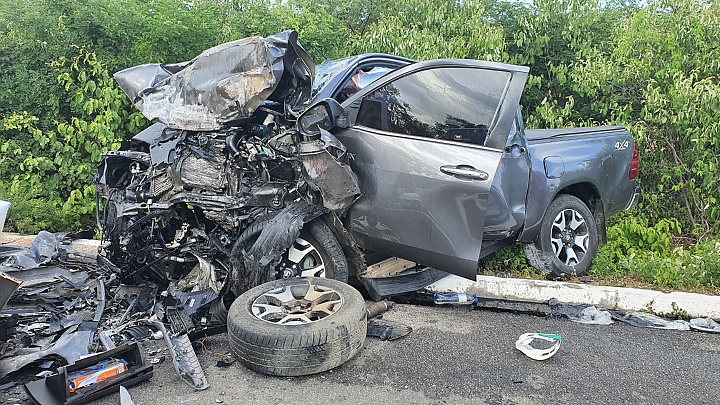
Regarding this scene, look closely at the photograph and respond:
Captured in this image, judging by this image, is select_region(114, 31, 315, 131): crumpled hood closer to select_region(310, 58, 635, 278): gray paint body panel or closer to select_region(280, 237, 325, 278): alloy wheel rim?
select_region(310, 58, 635, 278): gray paint body panel

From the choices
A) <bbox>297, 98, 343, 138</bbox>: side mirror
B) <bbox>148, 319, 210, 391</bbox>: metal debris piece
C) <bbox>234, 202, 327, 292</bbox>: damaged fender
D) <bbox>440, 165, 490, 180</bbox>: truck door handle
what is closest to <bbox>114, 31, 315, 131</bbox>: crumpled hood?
<bbox>297, 98, 343, 138</bbox>: side mirror

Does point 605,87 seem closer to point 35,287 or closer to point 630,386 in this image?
point 630,386

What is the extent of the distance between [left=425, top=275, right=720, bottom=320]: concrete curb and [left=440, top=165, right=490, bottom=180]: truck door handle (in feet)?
4.24

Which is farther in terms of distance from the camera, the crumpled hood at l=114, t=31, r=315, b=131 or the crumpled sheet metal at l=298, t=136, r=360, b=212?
the crumpled hood at l=114, t=31, r=315, b=131

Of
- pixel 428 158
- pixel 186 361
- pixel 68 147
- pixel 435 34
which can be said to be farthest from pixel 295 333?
pixel 435 34

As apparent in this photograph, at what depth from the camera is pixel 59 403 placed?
310 cm

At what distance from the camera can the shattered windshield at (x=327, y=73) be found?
4.94 meters

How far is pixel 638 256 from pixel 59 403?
545 centimetres

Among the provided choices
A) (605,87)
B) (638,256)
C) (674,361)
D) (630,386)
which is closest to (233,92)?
(630,386)

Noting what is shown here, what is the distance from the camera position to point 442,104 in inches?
169

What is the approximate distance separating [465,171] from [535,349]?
133cm

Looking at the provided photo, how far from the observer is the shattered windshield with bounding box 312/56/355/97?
4941 mm

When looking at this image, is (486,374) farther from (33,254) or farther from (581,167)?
(33,254)

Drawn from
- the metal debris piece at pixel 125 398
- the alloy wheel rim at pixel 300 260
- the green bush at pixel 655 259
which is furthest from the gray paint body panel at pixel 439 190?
the metal debris piece at pixel 125 398
